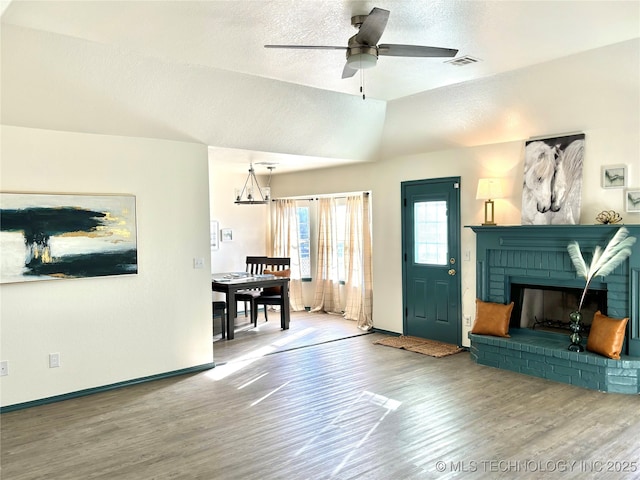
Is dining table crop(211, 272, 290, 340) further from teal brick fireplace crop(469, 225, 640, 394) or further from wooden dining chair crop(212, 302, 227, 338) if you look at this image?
teal brick fireplace crop(469, 225, 640, 394)

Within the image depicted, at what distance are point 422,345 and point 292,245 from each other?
11.3ft

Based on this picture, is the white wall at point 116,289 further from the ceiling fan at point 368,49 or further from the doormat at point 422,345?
the ceiling fan at point 368,49

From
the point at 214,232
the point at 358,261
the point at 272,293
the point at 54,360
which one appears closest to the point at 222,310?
the point at 272,293

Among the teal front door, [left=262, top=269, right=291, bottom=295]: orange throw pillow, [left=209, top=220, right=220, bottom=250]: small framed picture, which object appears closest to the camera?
the teal front door

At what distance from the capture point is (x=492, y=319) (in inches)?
219

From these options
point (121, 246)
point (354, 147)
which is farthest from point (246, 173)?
point (121, 246)

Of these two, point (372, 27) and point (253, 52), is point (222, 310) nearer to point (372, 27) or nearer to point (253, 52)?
point (253, 52)

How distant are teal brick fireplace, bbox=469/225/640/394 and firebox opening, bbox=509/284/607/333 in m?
0.11

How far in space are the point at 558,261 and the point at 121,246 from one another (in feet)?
14.3

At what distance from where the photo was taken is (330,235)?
8594 millimetres

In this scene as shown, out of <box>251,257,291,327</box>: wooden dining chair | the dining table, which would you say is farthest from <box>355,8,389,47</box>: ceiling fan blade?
<box>251,257,291,327</box>: wooden dining chair

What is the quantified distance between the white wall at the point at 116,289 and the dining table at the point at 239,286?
51.2 inches

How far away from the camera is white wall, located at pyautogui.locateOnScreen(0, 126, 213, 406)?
4391mm

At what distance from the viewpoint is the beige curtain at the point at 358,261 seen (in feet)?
24.9
